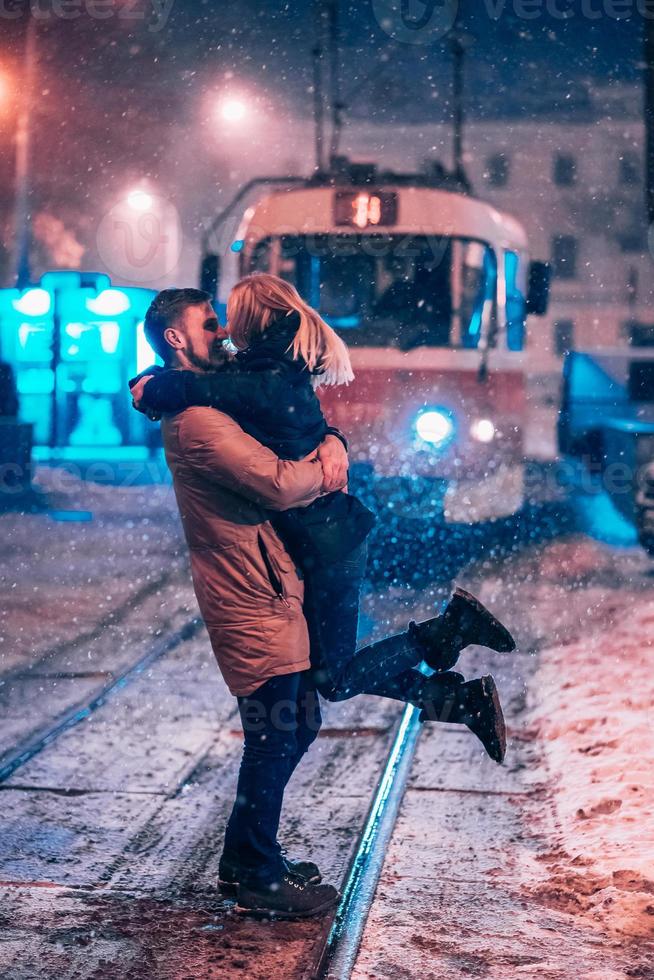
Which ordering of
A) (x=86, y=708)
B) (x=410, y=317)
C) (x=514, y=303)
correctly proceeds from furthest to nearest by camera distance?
(x=514, y=303) → (x=410, y=317) → (x=86, y=708)

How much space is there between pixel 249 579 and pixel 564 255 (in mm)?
63177

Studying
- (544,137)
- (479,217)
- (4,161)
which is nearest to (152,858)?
(479,217)

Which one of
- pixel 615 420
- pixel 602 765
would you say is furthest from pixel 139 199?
pixel 602 765

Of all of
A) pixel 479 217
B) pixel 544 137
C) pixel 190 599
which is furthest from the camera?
pixel 544 137

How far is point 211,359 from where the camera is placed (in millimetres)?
3529

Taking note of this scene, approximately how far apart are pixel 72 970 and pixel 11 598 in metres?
6.23

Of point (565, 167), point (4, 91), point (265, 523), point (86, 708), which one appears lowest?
point (86, 708)

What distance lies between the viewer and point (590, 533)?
1310cm

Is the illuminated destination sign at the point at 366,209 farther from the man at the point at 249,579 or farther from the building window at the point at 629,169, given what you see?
the building window at the point at 629,169

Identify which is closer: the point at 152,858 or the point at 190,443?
the point at 190,443

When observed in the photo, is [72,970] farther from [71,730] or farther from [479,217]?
[479,217]

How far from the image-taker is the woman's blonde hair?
134 inches

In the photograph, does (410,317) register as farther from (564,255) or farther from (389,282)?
(564,255)

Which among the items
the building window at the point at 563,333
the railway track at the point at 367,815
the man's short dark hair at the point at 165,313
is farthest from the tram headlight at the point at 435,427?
the building window at the point at 563,333
